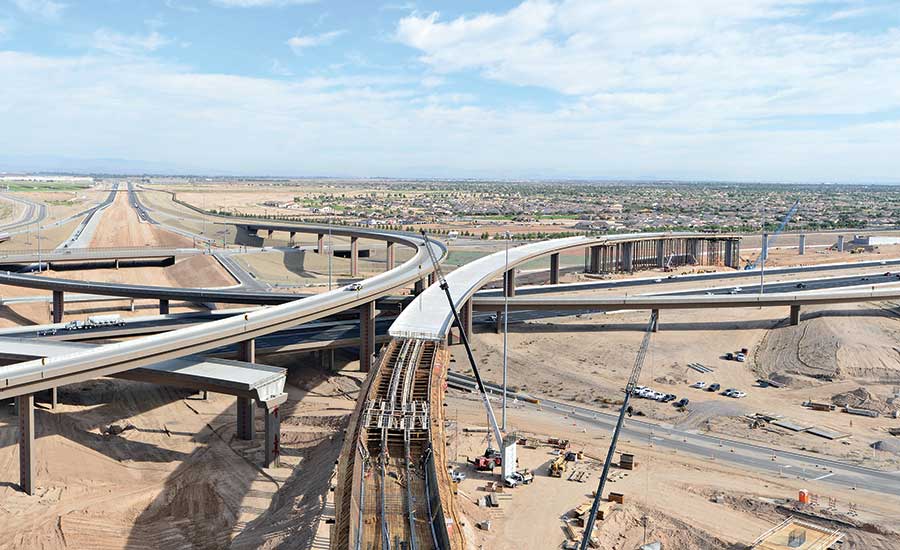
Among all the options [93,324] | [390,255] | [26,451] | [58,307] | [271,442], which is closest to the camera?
[26,451]

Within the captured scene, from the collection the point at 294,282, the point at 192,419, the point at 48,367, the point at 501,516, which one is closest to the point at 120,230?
the point at 294,282

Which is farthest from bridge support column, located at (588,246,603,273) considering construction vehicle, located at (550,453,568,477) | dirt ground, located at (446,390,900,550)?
construction vehicle, located at (550,453,568,477)

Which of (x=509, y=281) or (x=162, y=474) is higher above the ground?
(x=509, y=281)

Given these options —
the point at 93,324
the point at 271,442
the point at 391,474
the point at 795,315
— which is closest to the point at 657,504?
the point at 391,474

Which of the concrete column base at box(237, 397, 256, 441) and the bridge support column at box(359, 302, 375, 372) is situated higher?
the bridge support column at box(359, 302, 375, 372)

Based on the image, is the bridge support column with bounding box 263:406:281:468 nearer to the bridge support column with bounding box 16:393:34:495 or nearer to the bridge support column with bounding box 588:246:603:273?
the bridge support column with bounding box 16:393:34:495

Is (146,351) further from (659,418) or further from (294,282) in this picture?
(294,282)

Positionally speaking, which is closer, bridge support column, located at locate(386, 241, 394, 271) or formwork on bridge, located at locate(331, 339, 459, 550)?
formwork on bridge, located at locate(331, 339, 459, 550)

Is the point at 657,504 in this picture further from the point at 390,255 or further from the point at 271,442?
the point at 390,255

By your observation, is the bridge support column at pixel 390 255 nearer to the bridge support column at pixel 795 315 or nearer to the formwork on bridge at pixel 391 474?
the bridge support column at pixel 795 315
